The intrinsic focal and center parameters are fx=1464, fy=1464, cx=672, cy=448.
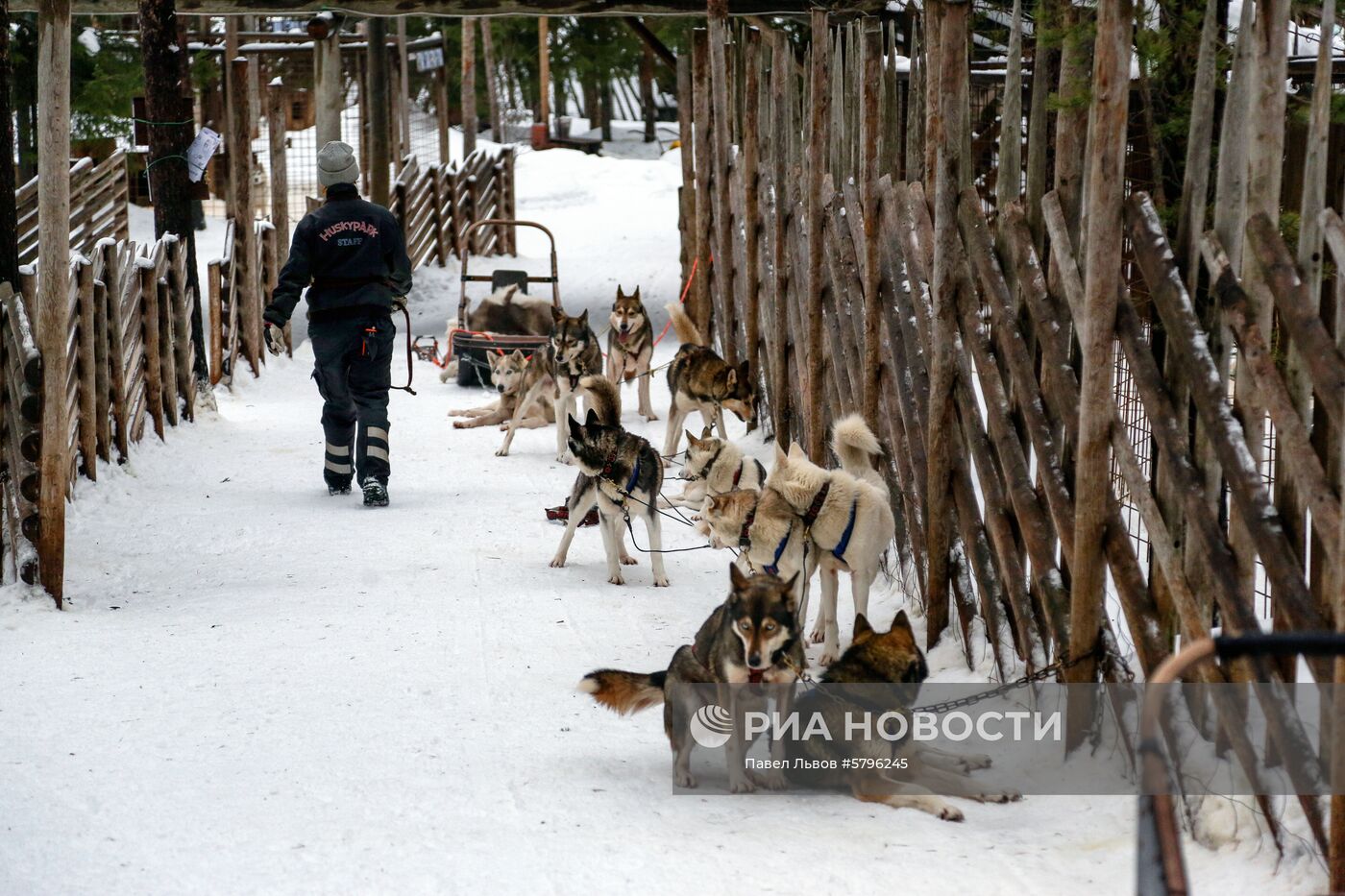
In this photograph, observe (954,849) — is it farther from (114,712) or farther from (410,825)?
(114,712)

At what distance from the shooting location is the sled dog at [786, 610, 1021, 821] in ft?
14.3

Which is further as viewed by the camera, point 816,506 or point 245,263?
point 245,263

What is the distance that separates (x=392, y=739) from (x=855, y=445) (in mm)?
Result: 2373

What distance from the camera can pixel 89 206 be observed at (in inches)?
782

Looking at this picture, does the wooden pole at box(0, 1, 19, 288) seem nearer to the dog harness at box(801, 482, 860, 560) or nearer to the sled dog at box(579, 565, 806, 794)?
the dog harness at box(801, 482, 860, 560)

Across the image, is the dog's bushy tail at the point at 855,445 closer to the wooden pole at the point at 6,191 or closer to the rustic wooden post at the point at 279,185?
the wooden pole at the point at 6,191

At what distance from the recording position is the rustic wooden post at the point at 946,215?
5.43 m

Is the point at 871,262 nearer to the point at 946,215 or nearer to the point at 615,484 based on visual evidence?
the point at 946,215

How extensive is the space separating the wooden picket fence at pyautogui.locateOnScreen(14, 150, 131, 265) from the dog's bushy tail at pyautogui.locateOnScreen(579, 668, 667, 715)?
49.5ft

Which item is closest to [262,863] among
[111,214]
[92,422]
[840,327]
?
[840,327]

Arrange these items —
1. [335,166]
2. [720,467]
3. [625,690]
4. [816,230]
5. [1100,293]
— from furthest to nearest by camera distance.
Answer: [335,166] → [816,230] → [720,467] → [625,690] → [1100,293]

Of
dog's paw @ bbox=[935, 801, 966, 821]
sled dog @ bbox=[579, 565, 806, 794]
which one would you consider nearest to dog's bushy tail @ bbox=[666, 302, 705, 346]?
sled dog @ bbox=[579, 565, 806, 794]

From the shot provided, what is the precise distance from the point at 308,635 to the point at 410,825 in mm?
2142

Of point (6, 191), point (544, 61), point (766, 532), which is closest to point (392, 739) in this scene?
point (766, 532)
